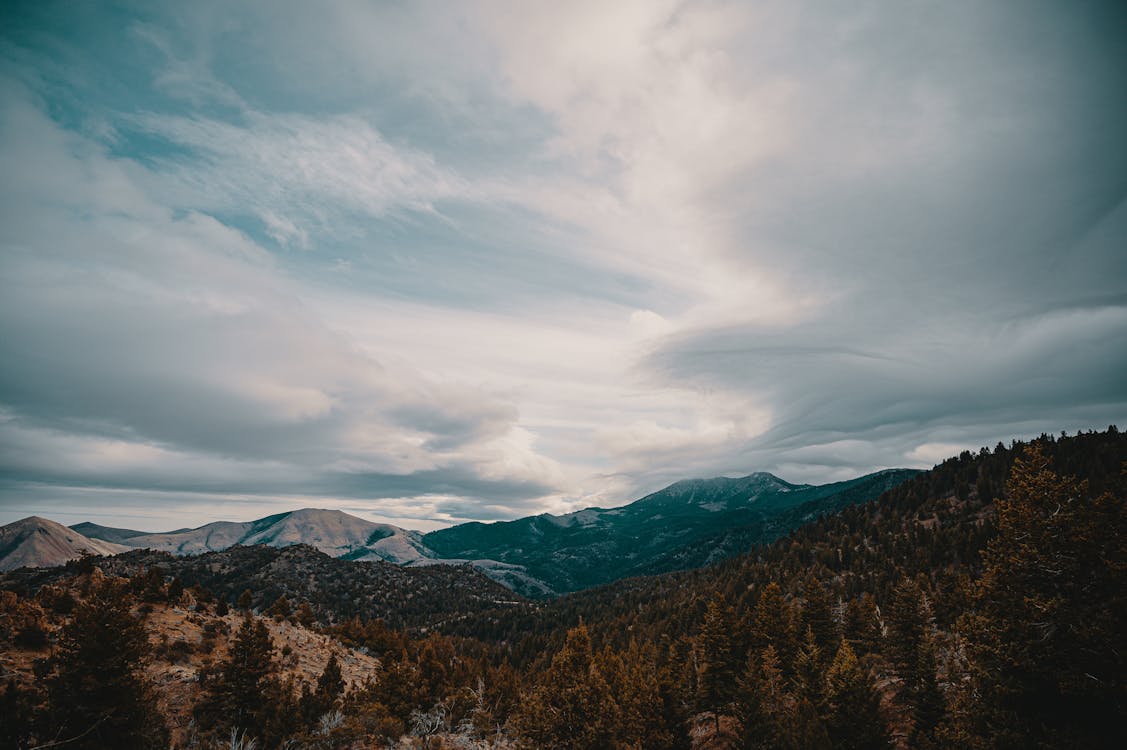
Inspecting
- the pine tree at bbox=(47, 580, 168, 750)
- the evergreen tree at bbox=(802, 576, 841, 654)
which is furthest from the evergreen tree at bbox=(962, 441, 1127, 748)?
the evergreen tree at bbox=(802, 576, 841, 654)

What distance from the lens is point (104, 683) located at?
2178cm

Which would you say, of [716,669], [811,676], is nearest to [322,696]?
[716,669]

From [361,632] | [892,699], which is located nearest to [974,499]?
[892,699]

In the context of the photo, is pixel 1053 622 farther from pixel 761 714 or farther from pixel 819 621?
pixel 819 621

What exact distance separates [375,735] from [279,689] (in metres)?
8.32

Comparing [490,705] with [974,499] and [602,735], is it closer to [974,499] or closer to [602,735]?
[602,735]

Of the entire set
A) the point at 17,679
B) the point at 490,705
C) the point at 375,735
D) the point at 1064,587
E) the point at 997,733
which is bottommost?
the point at 490,705

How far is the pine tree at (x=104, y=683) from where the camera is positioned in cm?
2102

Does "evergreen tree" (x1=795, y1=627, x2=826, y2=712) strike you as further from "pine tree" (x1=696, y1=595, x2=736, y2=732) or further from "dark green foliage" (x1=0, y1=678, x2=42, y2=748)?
"dark green foliage" (x1=0, y1=678, x2=42, y2=748)

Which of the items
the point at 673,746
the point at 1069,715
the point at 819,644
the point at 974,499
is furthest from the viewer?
the point at 974,499

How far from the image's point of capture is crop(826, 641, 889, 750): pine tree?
29500 millimetres

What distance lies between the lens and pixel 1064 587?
1641cm

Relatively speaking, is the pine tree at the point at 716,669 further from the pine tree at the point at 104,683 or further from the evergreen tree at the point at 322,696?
the pine tree at the point at 104,683

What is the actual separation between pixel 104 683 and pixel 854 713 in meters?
43.6
